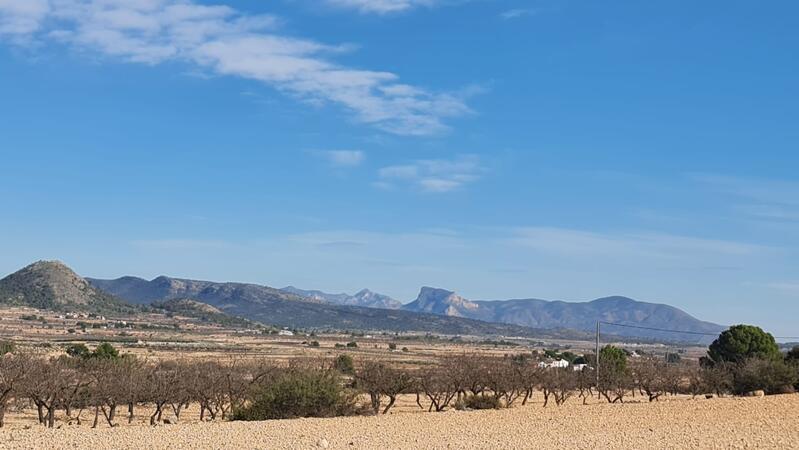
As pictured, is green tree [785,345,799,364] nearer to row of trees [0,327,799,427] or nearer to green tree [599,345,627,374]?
row of trees [0,327,799,427]

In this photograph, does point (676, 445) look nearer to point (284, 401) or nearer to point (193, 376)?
point (284, 401)

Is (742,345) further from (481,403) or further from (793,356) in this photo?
(481,403)

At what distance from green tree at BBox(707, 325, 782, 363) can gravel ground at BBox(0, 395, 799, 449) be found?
37121 millimetres

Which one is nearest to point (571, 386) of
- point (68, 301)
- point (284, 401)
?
point (284, 401)

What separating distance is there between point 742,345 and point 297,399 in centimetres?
5104

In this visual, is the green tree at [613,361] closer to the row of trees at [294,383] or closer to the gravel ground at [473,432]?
the row of trees at [294,383]

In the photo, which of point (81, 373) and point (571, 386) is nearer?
point (81, 373)

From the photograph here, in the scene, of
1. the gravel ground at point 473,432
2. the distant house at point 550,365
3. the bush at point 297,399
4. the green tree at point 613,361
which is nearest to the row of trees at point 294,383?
the bush at point 297,399

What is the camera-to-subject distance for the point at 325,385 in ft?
133

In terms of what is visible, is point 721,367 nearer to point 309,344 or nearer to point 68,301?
point 309,344

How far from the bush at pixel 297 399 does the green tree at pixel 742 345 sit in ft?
149

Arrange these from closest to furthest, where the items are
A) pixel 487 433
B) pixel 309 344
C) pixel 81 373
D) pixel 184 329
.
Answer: pixel 487 433 < pixel 81 373 < pixel 309 344 < pixel 184 329

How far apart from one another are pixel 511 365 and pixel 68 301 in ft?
508

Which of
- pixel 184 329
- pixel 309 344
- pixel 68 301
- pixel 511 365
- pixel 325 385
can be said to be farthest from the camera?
pixel 68 301
